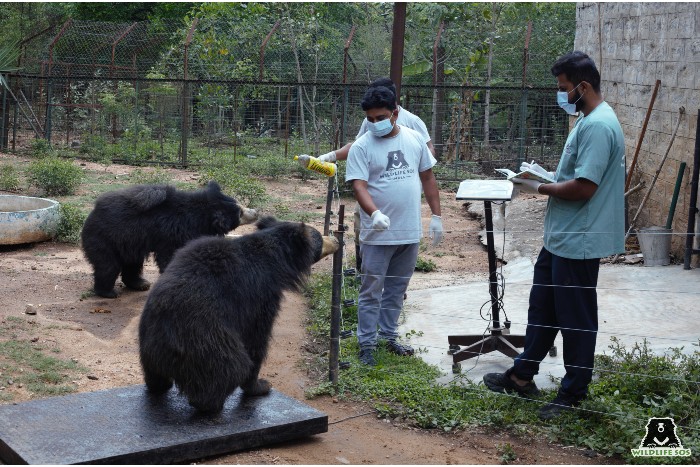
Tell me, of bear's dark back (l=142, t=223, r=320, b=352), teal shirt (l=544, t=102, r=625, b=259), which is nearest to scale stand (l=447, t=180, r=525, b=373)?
teal shirt (l=544, t=102, r=625, b=259)

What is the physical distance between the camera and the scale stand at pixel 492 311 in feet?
16.3

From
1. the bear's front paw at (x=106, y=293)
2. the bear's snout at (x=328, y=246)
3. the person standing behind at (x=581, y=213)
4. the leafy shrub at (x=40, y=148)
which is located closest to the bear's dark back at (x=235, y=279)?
the bear's snout at (x=328, y=246)

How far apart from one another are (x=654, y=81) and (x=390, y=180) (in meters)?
5.02

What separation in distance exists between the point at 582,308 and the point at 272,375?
86.0 inches

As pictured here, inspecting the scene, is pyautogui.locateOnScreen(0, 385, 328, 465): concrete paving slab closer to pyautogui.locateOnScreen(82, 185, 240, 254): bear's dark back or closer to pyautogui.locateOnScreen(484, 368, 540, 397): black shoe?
pyautogui.locateOnScreen(484, 368, 540, 397): black shoe

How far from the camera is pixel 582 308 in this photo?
441 centimetres

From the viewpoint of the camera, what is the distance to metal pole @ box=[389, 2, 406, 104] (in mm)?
7484

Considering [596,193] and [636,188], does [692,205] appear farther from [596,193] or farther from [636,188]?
[596,193]

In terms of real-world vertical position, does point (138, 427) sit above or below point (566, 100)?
below

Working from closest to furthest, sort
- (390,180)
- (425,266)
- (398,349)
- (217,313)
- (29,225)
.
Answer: (217,313) → (390,180) → (398,349) → (425,266) → (29,225)

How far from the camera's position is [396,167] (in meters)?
5.44

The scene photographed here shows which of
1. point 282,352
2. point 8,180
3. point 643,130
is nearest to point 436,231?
point 282,352

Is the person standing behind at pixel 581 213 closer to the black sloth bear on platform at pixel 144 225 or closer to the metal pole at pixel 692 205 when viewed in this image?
the black sloth bear on platform at pixel 144 225

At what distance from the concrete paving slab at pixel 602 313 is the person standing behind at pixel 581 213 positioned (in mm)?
624
